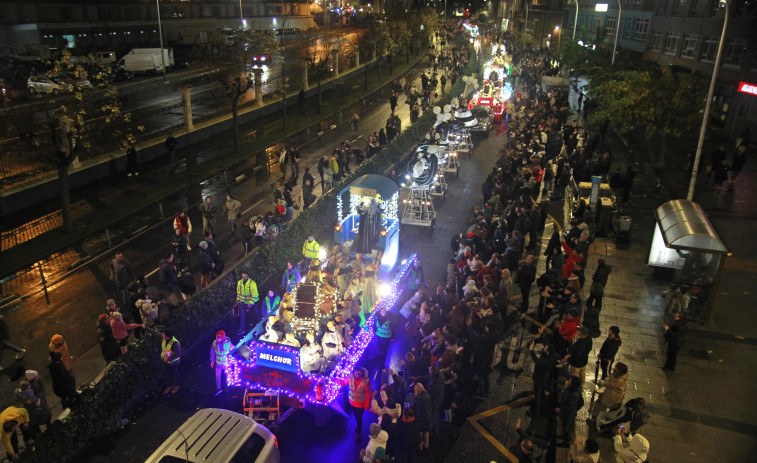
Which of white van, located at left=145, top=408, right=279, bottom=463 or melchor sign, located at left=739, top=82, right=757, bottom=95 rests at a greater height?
melchor sign, located at left=739, top=82, right=757, bottom=95

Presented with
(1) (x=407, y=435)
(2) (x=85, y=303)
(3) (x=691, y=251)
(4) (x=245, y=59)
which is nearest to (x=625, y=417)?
(1) (x=407, y=435)

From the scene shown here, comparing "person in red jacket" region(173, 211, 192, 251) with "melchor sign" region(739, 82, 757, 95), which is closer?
"person in red jacket" region(173, 211, 192, 251)

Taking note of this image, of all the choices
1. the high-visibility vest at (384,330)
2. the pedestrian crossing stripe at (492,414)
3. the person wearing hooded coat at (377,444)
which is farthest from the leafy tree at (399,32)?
the person wearing hooded coat at (377,444)

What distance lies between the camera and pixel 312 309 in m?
11.4

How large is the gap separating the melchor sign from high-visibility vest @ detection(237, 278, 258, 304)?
28.7 metres

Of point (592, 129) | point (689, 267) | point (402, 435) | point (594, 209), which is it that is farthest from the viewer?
point (592, 129)

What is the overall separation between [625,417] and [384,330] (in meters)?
5.20

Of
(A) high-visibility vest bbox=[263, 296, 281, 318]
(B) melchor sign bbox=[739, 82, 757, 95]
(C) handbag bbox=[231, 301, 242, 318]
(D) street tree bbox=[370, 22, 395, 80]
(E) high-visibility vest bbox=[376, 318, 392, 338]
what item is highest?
(D) street tree bbox=[370, 22, 395, 80]

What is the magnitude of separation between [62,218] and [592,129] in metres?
28.3

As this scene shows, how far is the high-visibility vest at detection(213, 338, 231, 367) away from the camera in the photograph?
10.6 meters

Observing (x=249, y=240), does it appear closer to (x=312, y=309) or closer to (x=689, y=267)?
(x=312, y=309)

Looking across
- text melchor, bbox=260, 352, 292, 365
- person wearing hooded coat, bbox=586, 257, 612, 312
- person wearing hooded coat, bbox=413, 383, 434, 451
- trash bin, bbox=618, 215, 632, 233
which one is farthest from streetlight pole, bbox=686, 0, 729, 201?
text melchor, bbox=260, 352, 292, 365

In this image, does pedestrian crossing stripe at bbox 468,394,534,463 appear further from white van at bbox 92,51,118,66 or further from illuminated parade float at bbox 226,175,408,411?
white van at bbox 92,51,118,66

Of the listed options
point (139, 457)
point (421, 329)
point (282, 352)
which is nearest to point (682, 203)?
point (421, 329)
